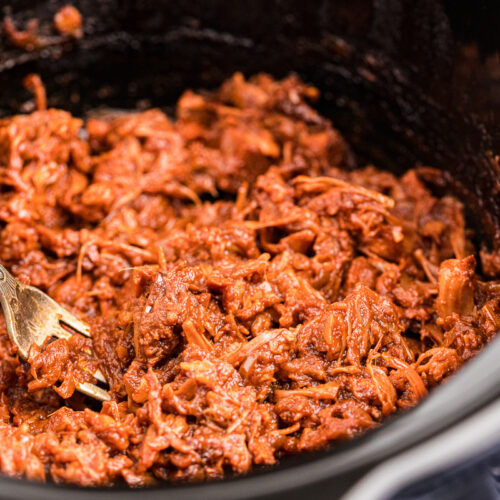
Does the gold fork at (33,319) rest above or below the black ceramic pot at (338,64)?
below

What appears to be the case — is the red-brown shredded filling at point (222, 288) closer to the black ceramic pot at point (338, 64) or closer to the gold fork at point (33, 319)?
the gold fork at point (33, 319)

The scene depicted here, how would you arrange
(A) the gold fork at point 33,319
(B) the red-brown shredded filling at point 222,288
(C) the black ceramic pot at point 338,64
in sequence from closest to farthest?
(B) the red-brown shredded filling at point 222,288 < (A) the gold fork at point 33,319 < (C) the black ceramic pot at point 338,64

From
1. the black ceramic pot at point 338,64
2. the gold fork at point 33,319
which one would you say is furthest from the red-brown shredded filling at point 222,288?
the black ceramic pot at point 338,64

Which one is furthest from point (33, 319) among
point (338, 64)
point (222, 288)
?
point (338, 64)

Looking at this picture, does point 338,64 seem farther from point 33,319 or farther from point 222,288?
point 33,319

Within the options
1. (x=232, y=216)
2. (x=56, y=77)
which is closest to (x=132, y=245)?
(x=232, y=216)

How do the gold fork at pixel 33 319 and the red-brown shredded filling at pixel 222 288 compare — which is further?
the gold fork at pixel 33 319

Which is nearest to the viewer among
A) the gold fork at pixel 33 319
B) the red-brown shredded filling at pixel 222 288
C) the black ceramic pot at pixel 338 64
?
the red-brown shredded filling at pixel 222 288
